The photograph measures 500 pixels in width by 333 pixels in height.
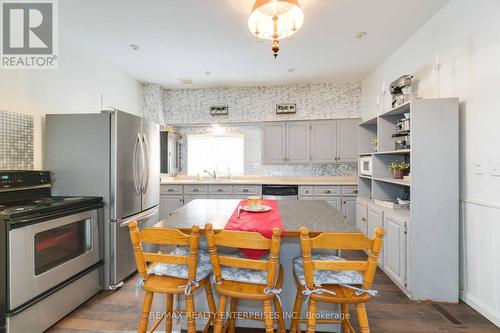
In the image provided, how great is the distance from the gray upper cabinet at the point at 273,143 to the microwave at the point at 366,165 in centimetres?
144

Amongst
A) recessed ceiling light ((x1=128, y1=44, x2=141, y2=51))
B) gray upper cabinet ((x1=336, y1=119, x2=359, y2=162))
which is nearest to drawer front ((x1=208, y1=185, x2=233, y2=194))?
gray upper cabinet ((x1=336, y1=119, x2=359, y2=162))

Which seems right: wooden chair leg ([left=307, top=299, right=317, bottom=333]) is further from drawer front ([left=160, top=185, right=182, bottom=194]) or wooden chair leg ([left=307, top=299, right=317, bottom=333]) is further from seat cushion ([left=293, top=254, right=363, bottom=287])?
drawer front ([left=160, top=185, right=182, bottom=194])

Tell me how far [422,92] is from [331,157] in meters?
1.88

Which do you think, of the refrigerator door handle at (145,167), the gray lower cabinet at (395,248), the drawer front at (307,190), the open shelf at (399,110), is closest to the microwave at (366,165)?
the open shelf at (399,110)

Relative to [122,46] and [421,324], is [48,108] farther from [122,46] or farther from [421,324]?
[421,324]

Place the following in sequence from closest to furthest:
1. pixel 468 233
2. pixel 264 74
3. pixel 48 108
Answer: pixel 468 233 → pixel 48 108 → pixel 264 74

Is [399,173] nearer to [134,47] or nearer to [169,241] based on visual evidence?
[169,241]

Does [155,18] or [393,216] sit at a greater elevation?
[155,18]

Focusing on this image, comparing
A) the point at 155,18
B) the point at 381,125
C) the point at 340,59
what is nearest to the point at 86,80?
the point at 155,18

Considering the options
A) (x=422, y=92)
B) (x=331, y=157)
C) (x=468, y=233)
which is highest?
A: (x=422, y=92)

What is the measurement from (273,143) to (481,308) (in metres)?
3.42

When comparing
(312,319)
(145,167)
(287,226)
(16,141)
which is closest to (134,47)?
(145,167)

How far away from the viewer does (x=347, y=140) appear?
14.6 ft

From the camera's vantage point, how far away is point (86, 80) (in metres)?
3.23
